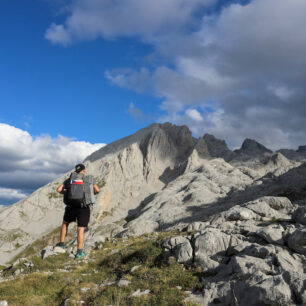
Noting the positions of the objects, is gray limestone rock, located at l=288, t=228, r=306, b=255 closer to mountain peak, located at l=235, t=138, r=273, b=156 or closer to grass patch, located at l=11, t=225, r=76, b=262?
grass patch, located at l=11, t=225, r=76, b=262

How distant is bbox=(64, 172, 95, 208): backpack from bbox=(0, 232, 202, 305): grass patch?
2.71 m

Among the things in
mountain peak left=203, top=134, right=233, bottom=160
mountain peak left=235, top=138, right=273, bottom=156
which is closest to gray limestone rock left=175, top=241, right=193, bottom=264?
mountain peak left=203, top=134, right=233, bottom=160

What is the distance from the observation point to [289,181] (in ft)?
159

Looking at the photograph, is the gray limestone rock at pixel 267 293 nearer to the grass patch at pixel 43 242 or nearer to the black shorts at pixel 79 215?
the black shorts at pixel 79 215

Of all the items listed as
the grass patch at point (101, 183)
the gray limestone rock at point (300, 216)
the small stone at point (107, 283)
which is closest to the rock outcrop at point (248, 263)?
the gray limestone rock at point (300, 216)

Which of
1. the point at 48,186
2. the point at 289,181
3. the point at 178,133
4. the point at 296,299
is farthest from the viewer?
the point at 178,133

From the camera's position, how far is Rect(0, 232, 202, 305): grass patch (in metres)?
7.48

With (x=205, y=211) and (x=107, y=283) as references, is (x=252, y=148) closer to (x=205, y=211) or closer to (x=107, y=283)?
(x=205, y=211)

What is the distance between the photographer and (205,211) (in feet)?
167

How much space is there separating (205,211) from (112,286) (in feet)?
146

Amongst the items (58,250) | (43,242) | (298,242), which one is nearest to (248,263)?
(298,242)

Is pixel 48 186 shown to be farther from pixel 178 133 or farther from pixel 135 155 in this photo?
pixel 178 133

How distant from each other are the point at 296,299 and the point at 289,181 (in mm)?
47366

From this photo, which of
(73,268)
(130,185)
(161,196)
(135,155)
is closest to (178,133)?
(135,155)
